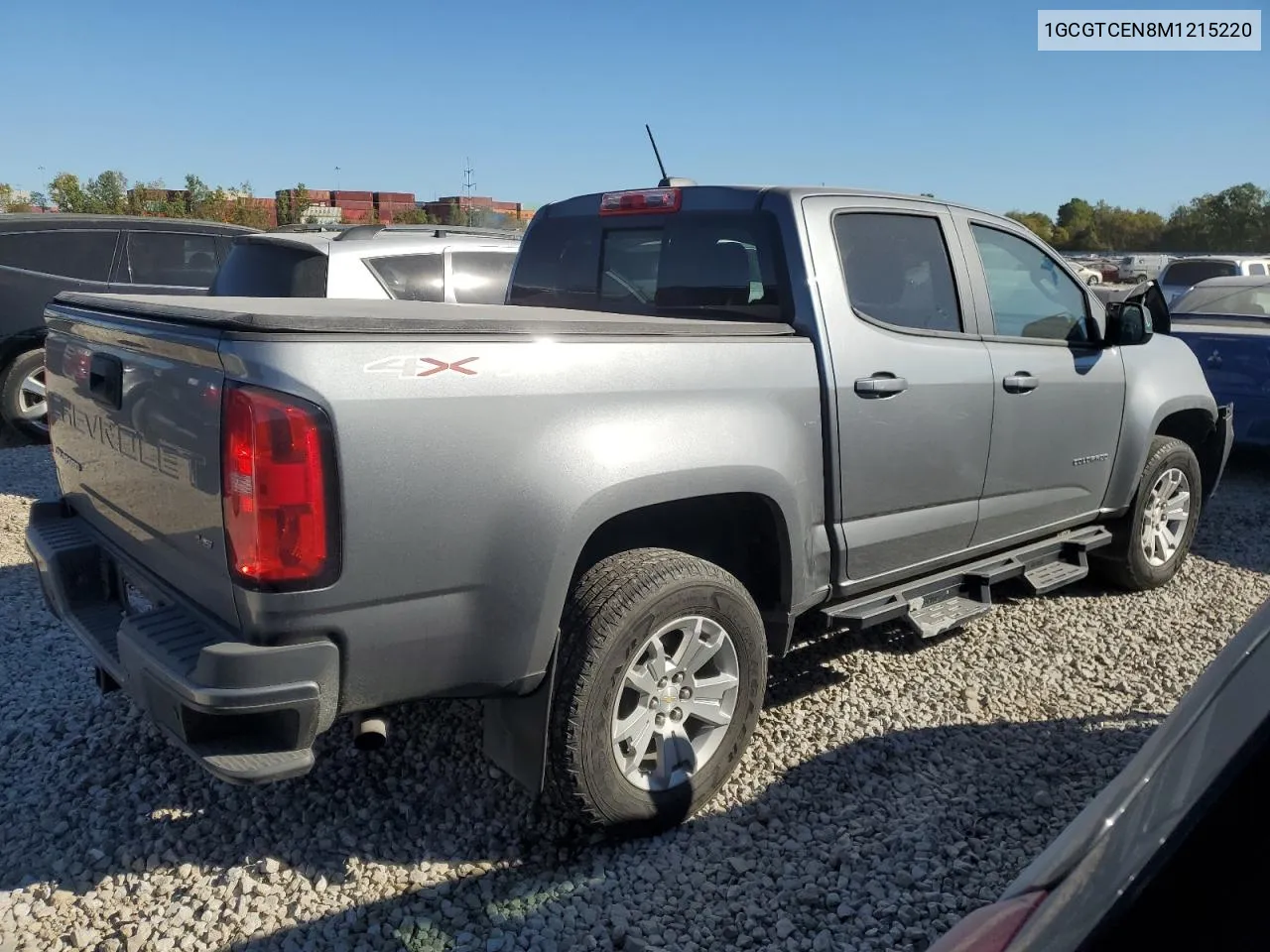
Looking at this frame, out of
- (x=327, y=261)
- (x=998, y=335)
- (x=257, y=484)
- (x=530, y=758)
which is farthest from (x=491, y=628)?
(x=327, y=261)

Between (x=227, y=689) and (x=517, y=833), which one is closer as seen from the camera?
(x=227, y=689)

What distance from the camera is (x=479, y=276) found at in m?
6.89

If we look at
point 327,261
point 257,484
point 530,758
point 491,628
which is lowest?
point 530,758

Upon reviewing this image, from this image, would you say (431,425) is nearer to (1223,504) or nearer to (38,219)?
(1223,504)

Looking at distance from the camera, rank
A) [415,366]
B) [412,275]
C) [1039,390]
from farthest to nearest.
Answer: [412,275], [1039,390], [415,366]

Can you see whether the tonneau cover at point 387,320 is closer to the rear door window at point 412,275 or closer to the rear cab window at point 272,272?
the rear cab window at point 272,272

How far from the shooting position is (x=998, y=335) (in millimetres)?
4168

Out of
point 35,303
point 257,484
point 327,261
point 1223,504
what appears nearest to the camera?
point 257,484

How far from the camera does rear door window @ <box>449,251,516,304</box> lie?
22.2 feet

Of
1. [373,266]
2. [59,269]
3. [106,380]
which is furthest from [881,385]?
[59,269]

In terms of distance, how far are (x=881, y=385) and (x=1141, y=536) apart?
2.49 m

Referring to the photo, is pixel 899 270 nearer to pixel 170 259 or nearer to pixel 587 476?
pixel 587 476

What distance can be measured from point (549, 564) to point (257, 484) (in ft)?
2.45

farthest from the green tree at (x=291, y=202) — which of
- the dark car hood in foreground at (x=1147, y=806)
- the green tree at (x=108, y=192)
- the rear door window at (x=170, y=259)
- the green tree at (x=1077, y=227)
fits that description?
the green tree at (x=1077, y=227)
